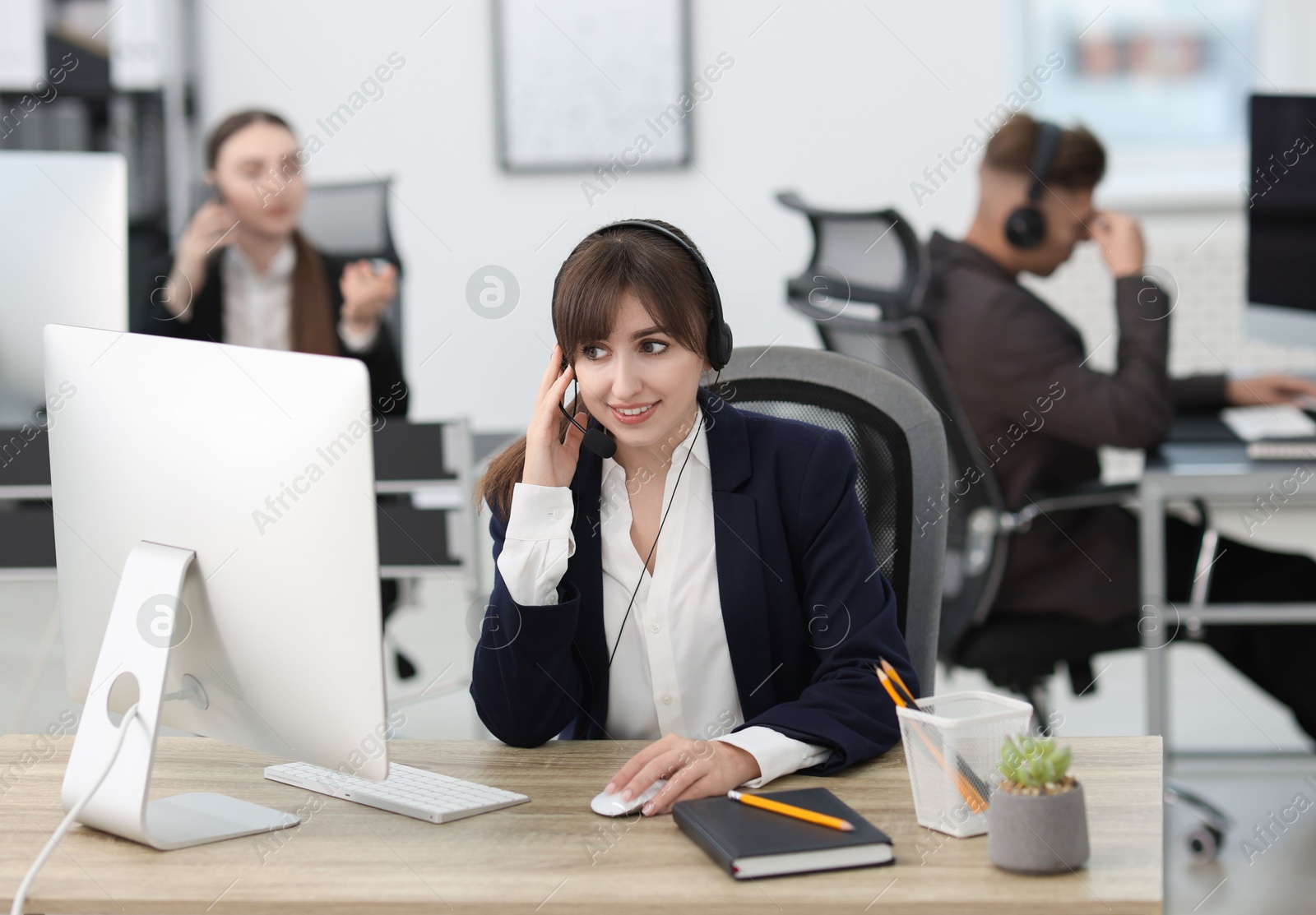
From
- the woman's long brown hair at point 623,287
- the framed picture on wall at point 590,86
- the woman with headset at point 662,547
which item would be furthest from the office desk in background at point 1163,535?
the framed picture on wall at point 590,86

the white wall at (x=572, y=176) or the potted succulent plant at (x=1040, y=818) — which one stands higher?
the white wall at (x=572, y=176)

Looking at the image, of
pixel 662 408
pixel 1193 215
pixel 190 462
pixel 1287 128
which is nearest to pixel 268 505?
pixel 190 462

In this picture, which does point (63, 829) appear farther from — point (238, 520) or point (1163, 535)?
point (1163, 535)

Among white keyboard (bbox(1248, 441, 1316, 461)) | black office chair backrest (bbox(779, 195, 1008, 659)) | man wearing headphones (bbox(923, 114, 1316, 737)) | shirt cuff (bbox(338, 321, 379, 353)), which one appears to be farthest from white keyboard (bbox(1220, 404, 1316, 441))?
shirt cuff (bbox(338, 321, 379, 353))

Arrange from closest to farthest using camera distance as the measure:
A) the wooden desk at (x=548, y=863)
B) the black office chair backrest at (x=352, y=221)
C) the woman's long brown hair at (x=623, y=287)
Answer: the wooden desk at (x=548, y=863)
the woman's long brown hair at (x=623, y=287)
the black office chair backrest at (x=352, y=221)

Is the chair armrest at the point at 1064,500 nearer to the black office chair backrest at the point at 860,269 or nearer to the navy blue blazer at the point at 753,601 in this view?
the black office chair backrest at the point at 860,269

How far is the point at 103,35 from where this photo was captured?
4652mm

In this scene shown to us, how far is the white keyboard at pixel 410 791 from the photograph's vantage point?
1.05 m

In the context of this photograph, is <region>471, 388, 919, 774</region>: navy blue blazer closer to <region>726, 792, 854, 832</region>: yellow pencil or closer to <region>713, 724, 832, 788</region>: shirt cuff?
<region>713, 724, 832, 788</region>: shirt cuff

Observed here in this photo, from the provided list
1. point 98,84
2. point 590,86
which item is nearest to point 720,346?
point 590,86

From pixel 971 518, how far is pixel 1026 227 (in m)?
0.58

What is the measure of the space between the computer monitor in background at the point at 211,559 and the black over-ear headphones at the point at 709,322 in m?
0.35

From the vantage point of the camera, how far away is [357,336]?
3.04m

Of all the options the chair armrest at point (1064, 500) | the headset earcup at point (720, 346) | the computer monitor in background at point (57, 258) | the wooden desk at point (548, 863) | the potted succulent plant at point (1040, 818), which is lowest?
the wooden desk at point (548, 863)
